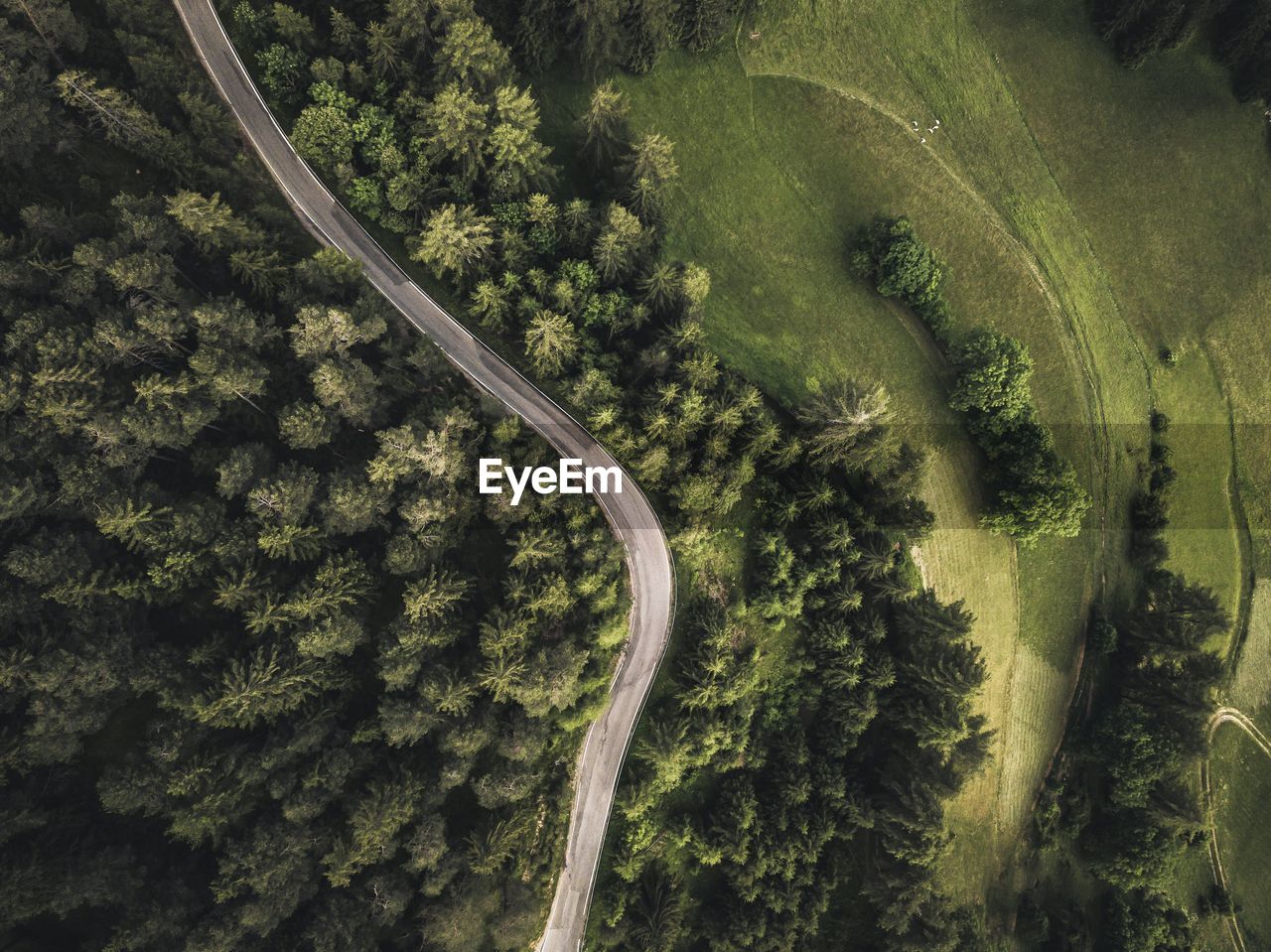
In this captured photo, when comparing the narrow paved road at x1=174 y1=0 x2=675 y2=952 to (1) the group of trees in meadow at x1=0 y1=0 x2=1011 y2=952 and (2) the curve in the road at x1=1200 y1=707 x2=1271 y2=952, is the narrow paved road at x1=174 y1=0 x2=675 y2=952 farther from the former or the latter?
(2) the curve in the road at x1=1200 y1=707 x2=1271 y2=952

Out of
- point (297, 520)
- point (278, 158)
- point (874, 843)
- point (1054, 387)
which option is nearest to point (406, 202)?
point (278, 158)

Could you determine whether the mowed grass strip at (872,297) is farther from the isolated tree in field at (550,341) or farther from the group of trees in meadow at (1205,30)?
the group of trees in meadow at (1205,30)

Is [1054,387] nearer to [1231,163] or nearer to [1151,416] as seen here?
[1151,416]

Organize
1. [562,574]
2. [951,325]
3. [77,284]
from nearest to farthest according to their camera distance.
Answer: [77,284] → [562,574] → [951,325]

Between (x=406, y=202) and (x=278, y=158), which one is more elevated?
(x=278, y=158)

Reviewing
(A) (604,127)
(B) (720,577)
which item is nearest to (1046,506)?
(B) (720,577)

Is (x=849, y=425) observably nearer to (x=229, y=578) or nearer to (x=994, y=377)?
(x=994, y=377)
